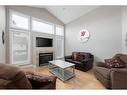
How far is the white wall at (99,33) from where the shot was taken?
9.10 feet

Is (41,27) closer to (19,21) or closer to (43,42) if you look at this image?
(43,42)

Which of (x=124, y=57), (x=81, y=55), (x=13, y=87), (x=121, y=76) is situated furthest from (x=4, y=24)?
(x=124, y=57)

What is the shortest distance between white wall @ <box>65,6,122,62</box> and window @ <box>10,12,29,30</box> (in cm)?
118

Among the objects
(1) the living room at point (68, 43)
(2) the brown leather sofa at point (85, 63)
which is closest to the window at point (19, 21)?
(1) the living room at point (68, 43)

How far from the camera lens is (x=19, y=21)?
2.95 m

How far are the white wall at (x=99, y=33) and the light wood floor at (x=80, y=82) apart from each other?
0.61 meters

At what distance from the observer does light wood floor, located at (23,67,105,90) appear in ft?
7.77

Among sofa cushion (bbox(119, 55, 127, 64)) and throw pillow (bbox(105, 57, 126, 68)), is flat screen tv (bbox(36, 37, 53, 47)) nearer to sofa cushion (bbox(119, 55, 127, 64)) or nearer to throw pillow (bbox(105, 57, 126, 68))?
throw pillow (bbox(105, 57, 126, 68))

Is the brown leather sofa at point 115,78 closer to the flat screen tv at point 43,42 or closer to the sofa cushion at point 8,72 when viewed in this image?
the flat screen tv at point 43,42

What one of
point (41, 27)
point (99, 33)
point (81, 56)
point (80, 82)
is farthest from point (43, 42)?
point (99, 33)

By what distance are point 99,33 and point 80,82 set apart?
1472 mm

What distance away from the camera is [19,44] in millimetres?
2637

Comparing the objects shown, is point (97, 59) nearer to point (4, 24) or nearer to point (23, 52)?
point (23, 52)

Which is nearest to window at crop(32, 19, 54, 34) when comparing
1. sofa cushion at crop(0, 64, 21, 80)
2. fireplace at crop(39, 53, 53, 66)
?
fireplace at crop(39, 53, 53, 66)
